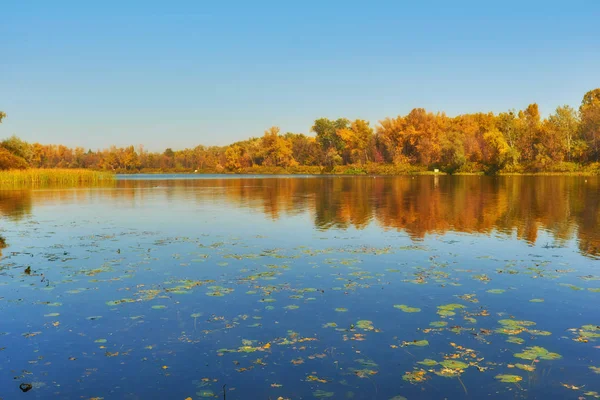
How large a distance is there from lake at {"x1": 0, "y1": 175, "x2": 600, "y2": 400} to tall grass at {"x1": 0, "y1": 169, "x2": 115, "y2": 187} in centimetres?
5750

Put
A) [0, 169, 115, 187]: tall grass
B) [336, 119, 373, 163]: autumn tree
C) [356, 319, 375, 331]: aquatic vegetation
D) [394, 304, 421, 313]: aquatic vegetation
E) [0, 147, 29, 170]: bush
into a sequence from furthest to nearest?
[336, 119, 373, 163]: autumn tree, [0, 147, 29, 170]: bush, [0, 169, 115, 187]: tall grass, [394, 304, 421, 313]: aquatic vegetation, [356, 319, 375, 331]: aquatic vegetation

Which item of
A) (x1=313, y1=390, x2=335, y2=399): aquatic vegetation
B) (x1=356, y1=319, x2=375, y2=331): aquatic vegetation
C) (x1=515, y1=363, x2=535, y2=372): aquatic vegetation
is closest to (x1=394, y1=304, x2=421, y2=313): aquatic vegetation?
(x1=356, y1=319, x2=375, y2=331): aquatic vegetation

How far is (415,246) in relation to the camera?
754 inches

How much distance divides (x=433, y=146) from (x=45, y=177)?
98826 mm

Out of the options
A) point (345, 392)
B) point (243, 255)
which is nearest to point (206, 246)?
point (243, 255)

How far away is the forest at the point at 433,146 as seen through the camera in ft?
352

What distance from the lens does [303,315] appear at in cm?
1047

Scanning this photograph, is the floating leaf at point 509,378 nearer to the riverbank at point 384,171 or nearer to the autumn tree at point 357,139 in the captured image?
the riverbank at point 384,171

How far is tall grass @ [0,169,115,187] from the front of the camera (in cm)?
6981

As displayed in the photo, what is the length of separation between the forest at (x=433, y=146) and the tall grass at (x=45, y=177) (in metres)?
6.35

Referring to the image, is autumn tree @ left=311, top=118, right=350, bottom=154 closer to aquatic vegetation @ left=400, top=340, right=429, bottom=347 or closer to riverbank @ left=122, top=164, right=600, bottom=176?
riverbank @ left=122, top=164, right=600, bottom=176

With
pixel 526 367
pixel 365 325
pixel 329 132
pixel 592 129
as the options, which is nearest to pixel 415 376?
pixel 526 367

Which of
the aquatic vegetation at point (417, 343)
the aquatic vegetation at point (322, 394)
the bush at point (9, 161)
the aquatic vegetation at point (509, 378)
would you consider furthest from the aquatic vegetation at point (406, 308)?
the bush at point (9, 161)

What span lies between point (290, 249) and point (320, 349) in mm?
10354
